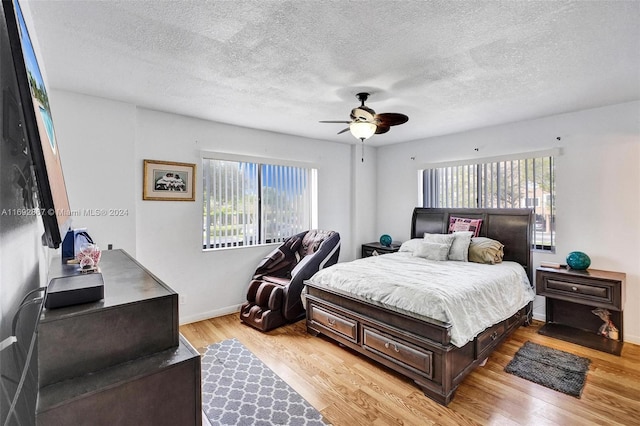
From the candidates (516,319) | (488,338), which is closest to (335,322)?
(488,338)

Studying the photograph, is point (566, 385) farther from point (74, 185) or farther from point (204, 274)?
point (74, 185)

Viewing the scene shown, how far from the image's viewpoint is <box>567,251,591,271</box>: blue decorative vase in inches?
133

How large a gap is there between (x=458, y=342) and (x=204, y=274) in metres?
3.04

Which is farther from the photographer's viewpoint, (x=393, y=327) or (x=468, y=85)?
(x=468, y=85)

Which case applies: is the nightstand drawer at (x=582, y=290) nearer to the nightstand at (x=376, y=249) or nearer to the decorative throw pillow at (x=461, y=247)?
the decorative throw pillow at (x=461, y=247)

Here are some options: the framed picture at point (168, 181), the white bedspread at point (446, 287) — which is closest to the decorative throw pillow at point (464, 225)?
the white bedspread at point (446, 287)

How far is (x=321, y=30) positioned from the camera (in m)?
1.93

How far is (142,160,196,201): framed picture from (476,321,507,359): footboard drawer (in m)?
3.45

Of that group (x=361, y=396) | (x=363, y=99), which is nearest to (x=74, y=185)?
(x=363, y=99)

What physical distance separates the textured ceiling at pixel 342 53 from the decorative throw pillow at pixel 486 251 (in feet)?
5.27

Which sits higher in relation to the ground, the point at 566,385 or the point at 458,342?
the point at 458,342

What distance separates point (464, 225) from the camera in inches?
168

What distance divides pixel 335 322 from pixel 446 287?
3.80 feet

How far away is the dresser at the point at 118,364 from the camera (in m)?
0.83
